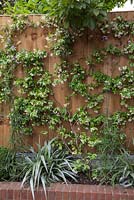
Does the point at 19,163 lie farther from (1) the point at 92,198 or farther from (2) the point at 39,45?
(2) the point at 39,45

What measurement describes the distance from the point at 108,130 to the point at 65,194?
2.96ft

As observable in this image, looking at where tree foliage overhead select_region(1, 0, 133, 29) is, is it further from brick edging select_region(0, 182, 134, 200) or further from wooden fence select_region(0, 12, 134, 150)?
brick edging select_region(0, 182, 134, 200)

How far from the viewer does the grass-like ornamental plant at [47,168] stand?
2.95 meters

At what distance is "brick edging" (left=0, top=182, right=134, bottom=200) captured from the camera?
9.04 feet

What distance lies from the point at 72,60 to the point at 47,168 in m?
1.41

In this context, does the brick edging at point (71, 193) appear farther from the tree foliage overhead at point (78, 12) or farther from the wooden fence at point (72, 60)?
the tree foliage overhead at point (78, 12)

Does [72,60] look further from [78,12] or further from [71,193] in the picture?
[71,193]

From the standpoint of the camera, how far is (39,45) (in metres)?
3.62

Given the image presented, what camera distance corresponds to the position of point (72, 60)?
11.6 feet

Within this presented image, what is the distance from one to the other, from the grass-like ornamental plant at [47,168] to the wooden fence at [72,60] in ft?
1.37

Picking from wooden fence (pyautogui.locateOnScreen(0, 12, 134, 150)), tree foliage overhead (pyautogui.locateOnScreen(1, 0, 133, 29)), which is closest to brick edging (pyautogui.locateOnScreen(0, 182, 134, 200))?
wooden fence (pyautogui.locateOnScreen(0, 12, 134, 150))

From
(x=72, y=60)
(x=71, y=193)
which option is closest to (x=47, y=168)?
(x=71, y=193)

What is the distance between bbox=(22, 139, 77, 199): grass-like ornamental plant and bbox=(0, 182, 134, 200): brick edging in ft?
0.28

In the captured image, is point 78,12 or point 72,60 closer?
point 78,12
